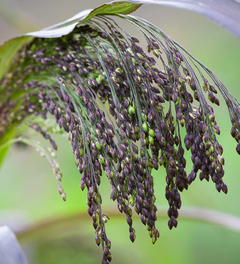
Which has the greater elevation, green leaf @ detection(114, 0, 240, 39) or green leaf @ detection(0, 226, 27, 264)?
green leaf @ detection(114, 0, 240, 39)

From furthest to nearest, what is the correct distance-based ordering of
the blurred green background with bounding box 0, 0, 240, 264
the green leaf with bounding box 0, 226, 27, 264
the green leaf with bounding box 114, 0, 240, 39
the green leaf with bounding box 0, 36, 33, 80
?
the blurred green background with bounding box 0, 0, 240, 264 < the green leaf with bounding box 0, 36, 33, 80 < the green leaf with bounding box 0, 226, 27, 264 < the green leaf with bounding box 114, 0, 240, 39

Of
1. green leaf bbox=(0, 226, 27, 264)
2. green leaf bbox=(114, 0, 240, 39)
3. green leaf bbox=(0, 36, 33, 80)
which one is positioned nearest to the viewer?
green leaf bbox=(114, 0, 240, 39)

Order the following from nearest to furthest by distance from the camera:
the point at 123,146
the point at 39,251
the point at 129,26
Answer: the point at 123,146, the point at 39,251, the point at 129,26

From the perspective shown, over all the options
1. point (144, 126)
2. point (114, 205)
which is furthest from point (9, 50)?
point (114, 205)

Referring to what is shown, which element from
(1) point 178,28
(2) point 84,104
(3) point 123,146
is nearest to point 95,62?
(2) point 84,104

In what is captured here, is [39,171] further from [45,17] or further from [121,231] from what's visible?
[45,17]

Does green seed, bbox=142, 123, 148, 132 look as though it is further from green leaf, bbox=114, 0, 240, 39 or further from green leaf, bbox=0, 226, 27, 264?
green leaf, bbox=0, 226, 27, 264

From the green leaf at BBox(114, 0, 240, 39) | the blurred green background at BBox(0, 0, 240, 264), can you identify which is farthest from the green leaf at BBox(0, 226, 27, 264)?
the green leaf at BBox(114, 0, 240, 39)

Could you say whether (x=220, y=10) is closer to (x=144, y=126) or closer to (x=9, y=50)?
(x=144, y=126)
